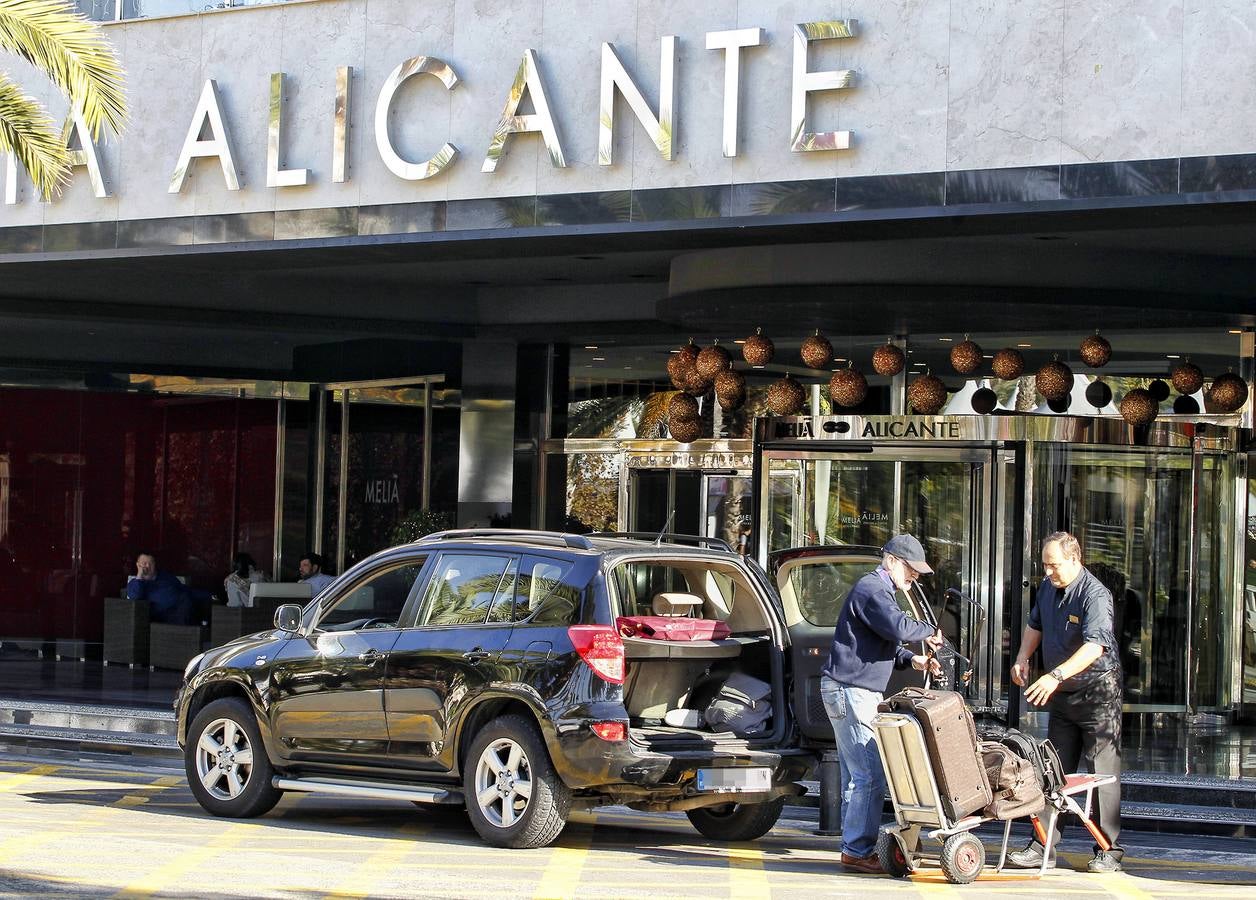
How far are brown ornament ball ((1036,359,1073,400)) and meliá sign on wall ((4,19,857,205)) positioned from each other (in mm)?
4098

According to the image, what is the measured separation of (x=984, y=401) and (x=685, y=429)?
3.07 meters

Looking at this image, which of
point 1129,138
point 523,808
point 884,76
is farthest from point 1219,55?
point 523,808

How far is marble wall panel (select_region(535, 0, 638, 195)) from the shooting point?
13.7 metres

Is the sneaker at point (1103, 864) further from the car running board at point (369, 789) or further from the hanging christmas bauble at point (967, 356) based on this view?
the hanging christmas bauble at point (967, 356)

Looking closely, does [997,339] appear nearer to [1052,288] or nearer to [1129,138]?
[1052,288]

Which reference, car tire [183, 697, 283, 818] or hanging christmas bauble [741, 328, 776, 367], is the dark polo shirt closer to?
car tire [183, 697, 283, 818]

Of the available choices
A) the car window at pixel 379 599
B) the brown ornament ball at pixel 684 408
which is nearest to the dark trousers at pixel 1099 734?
the car window at pixel 379 599

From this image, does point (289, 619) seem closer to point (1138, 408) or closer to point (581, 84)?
point (581, 84)

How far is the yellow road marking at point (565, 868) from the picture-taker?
831cm

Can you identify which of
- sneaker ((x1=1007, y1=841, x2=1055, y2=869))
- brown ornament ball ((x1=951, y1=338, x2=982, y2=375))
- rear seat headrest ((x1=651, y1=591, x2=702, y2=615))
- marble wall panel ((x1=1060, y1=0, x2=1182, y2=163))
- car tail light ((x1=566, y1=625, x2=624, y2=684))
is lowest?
sneaker ((x1=1007, y1=841, x2=1055, y2=869))

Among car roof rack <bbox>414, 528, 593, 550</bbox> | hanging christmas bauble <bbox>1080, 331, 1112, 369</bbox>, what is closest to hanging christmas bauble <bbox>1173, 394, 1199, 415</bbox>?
hanging christmas bauble <bbox>1080, 331, 1112, 369</bbox>

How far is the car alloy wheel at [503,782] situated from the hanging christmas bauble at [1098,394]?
871 centimetres

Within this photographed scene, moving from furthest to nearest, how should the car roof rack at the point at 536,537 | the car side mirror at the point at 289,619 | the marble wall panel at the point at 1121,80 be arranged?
the marble wall panel at the point at 1121,80, the car side mirror at the point at 289,619, the car roof rack at the point at 536,537

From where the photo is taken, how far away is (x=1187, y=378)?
629 inches
